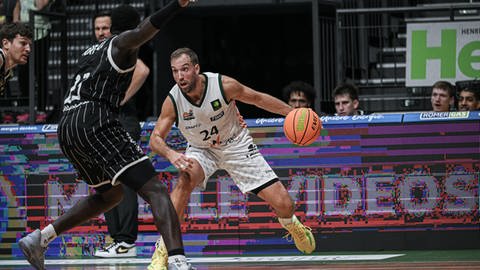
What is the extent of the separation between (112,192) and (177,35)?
32.2ft

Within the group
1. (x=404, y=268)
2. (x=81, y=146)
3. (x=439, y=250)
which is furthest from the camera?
(x=439, y=250)

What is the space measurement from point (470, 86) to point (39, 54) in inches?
244

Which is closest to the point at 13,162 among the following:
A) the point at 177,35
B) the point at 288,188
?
the point at 288,188

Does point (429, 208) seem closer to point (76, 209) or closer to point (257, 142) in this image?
point (257, 142)

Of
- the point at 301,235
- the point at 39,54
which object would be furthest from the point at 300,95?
the point at 39,54

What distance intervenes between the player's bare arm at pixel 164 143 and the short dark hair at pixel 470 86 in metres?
4.41

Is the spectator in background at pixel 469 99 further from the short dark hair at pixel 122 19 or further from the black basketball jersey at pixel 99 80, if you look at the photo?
the black basketball jersey at pixel 99 80

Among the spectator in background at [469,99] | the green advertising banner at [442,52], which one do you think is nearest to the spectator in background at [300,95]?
the green advertising banner at [442,52]

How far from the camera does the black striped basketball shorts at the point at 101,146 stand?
8.80 metres

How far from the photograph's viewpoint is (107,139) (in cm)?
891


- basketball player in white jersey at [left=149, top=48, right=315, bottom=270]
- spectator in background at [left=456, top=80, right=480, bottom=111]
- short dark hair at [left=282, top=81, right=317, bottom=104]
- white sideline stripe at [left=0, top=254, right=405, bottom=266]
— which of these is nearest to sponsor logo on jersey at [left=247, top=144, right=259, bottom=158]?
basketball player in white jersey at [left=149, top=48, right=315, bottom=270]

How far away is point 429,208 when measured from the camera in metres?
12.4

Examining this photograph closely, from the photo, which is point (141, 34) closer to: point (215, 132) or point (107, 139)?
point (107, 139)

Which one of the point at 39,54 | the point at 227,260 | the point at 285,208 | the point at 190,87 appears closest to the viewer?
the point at 190,87
